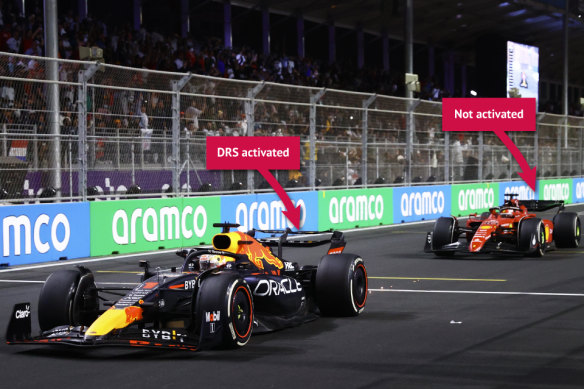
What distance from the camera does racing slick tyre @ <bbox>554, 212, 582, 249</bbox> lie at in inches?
667

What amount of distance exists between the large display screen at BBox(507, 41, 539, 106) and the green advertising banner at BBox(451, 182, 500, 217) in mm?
21785

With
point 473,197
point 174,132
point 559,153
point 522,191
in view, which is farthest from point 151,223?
point 559,153

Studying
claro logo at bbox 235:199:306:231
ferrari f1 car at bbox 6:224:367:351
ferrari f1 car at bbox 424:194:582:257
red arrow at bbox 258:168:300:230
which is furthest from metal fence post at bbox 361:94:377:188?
ferrari f1 car at bbox 6:224:367:351

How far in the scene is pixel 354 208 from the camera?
23062 millimetres

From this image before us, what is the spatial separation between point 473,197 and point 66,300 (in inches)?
877

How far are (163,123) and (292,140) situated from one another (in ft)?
14.0

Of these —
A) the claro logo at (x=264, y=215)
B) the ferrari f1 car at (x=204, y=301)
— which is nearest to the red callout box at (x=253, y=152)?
the claro logo at (x=264, y=215)

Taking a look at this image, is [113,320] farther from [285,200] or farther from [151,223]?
[285,200]

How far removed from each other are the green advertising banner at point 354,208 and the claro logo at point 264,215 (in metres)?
0.88

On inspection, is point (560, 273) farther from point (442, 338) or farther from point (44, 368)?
point (44, 368)

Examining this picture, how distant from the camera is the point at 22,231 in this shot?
14828mm

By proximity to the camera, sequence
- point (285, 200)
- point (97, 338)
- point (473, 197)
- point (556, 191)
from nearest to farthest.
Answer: point (97, 338), point (285, 200), point (473, 197), point (556, 191)

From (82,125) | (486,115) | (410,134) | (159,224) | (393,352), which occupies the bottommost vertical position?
(393,352)

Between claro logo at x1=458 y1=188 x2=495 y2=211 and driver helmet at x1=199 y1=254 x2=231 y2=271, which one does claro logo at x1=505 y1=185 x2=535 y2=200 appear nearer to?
claro logo at x1=458 y1=188 x2=495 y2=211
